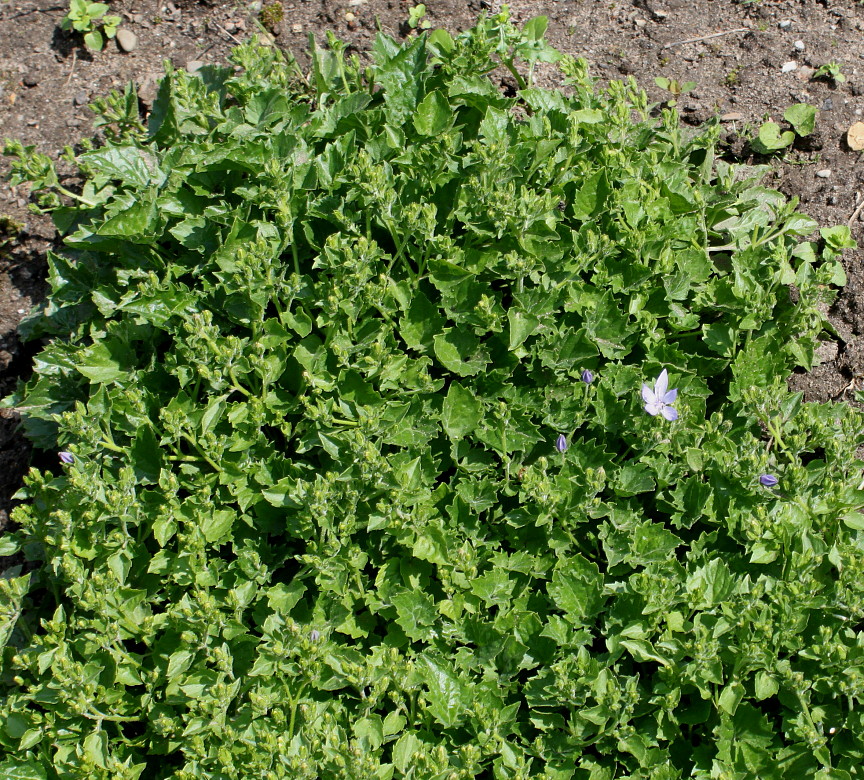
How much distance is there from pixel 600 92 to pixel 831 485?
2.45 m

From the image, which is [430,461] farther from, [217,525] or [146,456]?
[146,456]

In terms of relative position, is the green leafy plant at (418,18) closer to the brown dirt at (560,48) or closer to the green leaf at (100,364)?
the brown dirt at (560,48)

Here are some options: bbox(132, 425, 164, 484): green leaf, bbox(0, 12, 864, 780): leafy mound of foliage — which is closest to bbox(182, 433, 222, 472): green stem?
bbox(0, 12, 864, 780): leafy mound of foliage

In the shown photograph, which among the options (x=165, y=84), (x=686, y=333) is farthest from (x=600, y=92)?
(x=165, y=84)

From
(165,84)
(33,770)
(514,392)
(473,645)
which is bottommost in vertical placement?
(33,770)

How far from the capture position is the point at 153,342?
4.07 meters

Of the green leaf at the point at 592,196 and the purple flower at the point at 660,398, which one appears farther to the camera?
the green leaf at the point at 592,196

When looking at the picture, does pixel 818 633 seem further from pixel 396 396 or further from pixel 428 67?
pixel 428 67

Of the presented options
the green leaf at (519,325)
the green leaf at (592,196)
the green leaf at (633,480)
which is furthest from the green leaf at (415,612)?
the green leaf at (592,196)

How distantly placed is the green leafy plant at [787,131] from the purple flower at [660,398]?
2.03 m

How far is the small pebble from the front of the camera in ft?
18.9

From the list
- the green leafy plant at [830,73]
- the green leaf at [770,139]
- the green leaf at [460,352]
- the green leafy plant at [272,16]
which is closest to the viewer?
the green leaf at [460,352]

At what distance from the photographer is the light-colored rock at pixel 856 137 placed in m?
4.87

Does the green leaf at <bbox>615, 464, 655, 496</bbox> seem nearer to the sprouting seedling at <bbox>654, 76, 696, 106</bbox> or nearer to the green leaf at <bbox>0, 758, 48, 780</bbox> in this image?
the green leaf at <bbox>0, 758, 48, 780</bbox>
